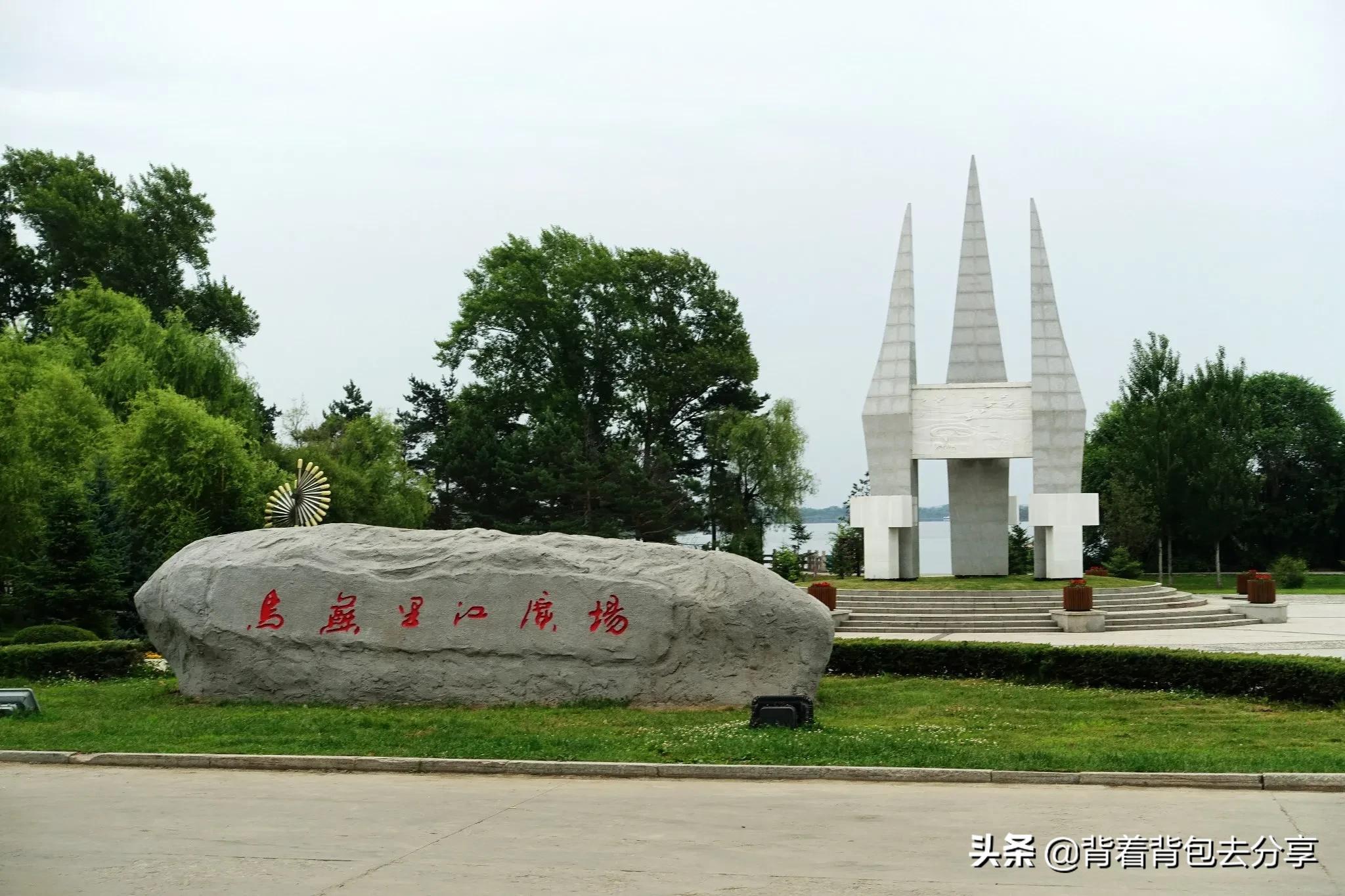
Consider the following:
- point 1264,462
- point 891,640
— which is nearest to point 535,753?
point 891,640

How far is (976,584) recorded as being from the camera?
27578mm

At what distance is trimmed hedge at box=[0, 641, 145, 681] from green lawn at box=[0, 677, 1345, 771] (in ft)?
7.85

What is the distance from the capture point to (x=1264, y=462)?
48.4 m

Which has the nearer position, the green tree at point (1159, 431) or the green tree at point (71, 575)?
the green tree at point (71, 575)

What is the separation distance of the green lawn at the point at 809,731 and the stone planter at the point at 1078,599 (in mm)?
9181

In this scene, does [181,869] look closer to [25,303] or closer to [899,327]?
[899,327]

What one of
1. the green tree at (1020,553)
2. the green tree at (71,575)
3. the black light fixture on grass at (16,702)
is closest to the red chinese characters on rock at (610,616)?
the black light fixture on grass at (16,702)

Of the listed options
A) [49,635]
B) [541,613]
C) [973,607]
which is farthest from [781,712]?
[973,607]

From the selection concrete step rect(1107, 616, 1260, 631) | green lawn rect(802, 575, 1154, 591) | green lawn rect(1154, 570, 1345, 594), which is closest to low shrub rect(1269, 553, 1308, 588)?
green lawn rect(1154, 570, 1345, 594)

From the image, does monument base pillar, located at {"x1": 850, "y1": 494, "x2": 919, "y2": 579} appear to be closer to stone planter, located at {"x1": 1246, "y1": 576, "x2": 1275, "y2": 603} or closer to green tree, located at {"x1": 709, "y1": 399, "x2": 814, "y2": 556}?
stone planter, located at {"x1": 1246, "y1": 576, "x2": 1275, "y2": 603}

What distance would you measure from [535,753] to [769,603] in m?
3.92

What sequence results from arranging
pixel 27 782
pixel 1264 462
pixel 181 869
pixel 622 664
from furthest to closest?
pixel 1264 462
pixel 622 664
pixel 27 782
pixel 181 869

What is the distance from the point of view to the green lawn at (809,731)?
1030 centimetres

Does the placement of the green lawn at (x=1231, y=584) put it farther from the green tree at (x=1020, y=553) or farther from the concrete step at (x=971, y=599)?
the concrete step at (x=971, y=599)
